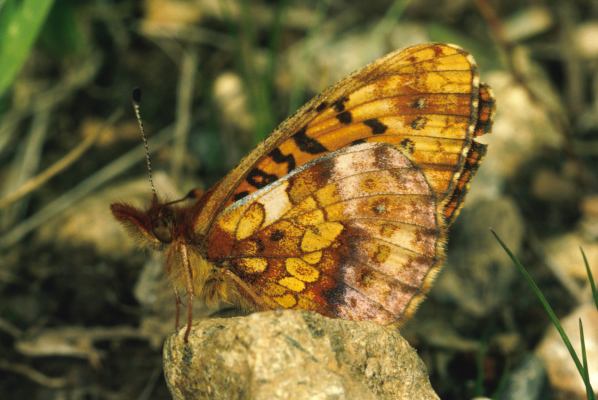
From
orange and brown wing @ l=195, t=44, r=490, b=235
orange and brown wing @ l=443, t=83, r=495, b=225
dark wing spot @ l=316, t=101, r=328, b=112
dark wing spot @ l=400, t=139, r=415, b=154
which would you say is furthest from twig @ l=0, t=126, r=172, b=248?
orange and brown wing @ l=443, t=83, r=495, b=225

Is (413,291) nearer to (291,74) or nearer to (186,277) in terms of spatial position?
(186,277)

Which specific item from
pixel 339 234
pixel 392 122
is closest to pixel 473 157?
pixel 392 122

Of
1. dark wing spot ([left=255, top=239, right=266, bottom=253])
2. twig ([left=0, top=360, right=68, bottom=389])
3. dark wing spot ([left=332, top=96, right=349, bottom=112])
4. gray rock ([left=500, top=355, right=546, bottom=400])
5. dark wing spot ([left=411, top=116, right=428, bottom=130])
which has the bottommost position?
gray rock ([left=500, top=355, right=546, bottom=400])

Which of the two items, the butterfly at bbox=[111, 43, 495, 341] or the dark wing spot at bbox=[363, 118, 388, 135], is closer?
the butterfly at bbox=[111, 43, 495, 341]

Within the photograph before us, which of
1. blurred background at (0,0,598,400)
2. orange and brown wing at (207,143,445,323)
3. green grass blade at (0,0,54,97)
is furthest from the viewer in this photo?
blurred background at (0,0,598,400)

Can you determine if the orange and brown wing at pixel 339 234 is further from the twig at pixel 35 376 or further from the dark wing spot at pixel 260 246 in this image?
the twig at pixel 35 376

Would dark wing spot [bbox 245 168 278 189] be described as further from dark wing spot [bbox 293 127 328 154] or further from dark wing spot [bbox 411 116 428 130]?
dark wing spot [bbox 411 116 428 130]
